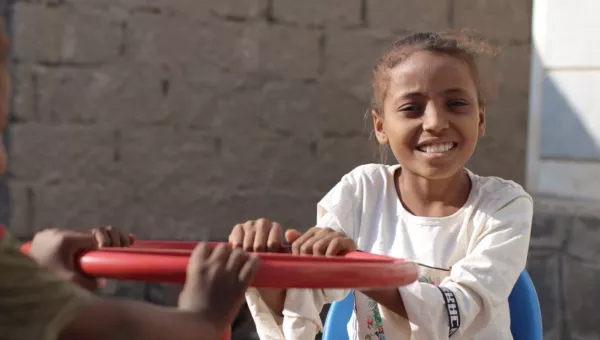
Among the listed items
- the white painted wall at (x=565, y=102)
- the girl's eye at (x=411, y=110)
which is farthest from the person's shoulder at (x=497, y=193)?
the white painted wall at (x=565, y=102)

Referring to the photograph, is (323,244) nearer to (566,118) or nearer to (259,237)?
(259,237)

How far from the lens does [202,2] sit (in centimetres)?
346

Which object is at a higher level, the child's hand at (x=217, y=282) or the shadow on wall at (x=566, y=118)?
the shadow on wall at (x=566, y=118)

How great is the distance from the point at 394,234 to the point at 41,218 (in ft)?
4.75

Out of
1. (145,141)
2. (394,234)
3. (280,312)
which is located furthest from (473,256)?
(145,141)

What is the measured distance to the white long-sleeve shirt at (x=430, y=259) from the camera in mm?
1991

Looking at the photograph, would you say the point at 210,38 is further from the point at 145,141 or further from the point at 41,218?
the point at 41,218

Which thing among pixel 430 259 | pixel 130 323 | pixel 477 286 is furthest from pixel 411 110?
pixel 130 323

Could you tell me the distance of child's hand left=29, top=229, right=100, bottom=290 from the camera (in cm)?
160

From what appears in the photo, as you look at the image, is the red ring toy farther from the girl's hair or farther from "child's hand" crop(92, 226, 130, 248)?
the girl's hair

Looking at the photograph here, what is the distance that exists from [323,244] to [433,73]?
624mm

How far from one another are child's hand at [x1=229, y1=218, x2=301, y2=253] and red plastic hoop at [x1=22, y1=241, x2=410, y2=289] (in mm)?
360

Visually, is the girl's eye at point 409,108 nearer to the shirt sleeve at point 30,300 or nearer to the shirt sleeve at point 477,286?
the shirt sleeve at point 477,286

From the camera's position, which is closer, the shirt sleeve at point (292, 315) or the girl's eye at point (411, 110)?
the shirt sleeve at point (292, 315)
